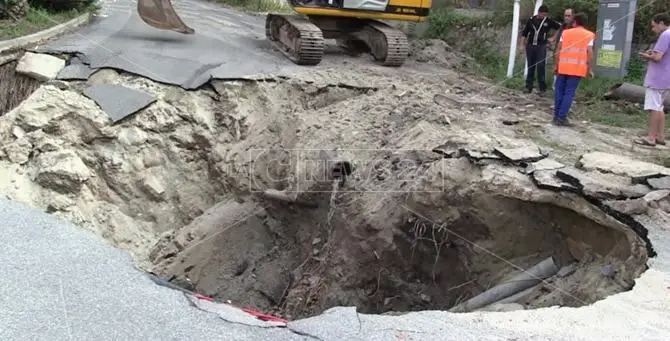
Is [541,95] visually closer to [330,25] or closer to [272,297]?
[330,25]

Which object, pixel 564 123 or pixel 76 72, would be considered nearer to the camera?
pixel 76 72

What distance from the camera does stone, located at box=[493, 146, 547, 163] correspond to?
251 inches

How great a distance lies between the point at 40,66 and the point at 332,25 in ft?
16.8

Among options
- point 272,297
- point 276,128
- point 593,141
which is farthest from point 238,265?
point 593,141

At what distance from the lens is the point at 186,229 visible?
7.48 m

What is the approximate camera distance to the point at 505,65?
480 inches

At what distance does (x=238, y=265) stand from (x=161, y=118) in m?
1.92

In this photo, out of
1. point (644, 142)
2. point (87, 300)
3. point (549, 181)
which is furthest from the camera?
point (644, 142)

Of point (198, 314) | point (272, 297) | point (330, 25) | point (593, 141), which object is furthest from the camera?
point (330, 25)

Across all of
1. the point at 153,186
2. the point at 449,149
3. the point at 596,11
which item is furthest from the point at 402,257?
the point at 596,11

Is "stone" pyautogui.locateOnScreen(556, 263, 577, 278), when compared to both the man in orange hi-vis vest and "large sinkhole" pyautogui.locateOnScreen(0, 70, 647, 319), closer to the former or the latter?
"large sinkhole" pyautogui.locateOnScreen(0, 70, 647, 319)

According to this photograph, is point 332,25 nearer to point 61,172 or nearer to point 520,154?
point 520,154

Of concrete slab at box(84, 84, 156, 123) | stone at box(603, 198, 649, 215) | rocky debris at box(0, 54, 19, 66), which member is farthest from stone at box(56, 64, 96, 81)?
stone at box(603, 198, 649, 215)

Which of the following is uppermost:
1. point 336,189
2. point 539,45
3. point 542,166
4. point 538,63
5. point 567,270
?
point 539,45
